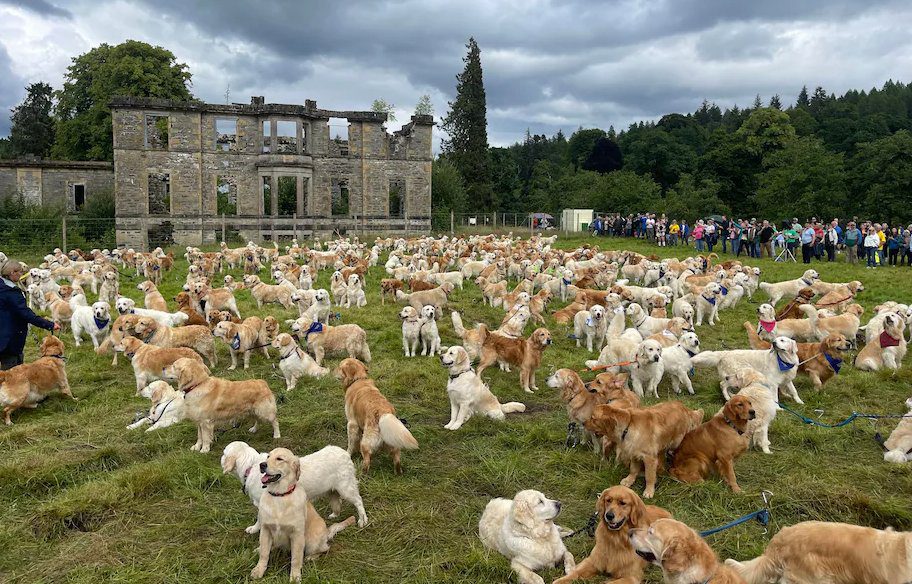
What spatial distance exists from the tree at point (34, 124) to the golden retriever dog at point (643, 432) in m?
75.3

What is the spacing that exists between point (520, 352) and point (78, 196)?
48094mm

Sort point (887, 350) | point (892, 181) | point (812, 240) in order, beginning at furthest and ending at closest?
1. point (892, 181)
2. point (812, 240)
3. point (887, 350)

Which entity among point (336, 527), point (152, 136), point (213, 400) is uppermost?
point (152, 136)

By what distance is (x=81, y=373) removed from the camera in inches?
409

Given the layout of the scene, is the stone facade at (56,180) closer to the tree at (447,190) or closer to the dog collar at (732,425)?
the tree at (447,190)

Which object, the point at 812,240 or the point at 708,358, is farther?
the point at 812,240

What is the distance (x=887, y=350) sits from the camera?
1027 centimetres

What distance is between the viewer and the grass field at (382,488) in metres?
4.89

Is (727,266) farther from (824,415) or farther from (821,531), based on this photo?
(821,531)

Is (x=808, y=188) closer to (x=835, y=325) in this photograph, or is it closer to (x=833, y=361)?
(x=835, y=325)

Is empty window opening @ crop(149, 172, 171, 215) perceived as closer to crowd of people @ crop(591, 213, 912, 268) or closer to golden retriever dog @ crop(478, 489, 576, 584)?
crowd of people @ crop(591, 213, 912, 268)

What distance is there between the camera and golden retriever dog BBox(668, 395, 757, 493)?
586cm

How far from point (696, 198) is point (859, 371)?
42.7 meters

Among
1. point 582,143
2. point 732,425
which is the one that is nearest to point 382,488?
point 732,425
